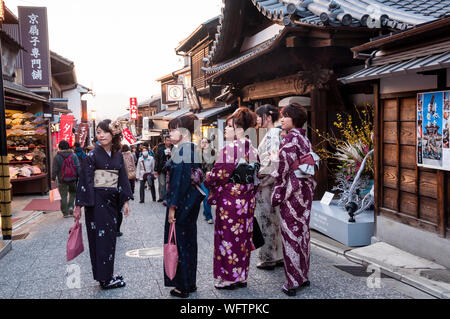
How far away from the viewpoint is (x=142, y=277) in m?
5.30

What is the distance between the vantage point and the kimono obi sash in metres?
4.85

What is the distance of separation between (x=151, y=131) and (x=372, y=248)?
102 ft

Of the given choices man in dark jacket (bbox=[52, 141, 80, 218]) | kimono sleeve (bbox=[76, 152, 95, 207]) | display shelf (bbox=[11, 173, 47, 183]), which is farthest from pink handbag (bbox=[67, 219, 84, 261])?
display shelf (bbox=[11, 173, 47, 183])

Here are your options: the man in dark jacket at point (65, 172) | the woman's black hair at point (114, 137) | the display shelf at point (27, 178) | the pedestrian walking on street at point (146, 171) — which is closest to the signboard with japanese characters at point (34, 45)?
the display shelf at point (27, 178)

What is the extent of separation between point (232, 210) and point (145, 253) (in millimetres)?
2551

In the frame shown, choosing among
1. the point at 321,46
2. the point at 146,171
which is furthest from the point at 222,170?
the point at 146,171

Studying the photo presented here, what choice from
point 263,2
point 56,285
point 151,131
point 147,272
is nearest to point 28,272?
point 56,285

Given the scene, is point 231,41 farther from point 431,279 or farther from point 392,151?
point 431,279

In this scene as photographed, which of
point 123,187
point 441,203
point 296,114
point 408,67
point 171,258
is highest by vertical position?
point 408,67

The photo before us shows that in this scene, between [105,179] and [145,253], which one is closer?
[105,179]

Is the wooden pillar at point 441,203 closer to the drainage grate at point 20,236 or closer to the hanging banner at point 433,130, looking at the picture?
the hanging banner at point 433,130

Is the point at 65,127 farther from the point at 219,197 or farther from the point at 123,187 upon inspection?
the point at 219,197

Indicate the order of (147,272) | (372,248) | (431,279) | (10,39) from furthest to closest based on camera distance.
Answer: (10,39) < (372,248) < (147,272) < (431,279)

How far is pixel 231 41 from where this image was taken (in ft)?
43.0
